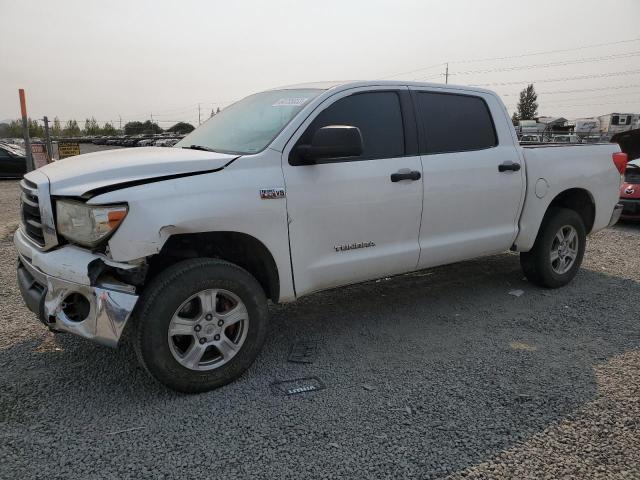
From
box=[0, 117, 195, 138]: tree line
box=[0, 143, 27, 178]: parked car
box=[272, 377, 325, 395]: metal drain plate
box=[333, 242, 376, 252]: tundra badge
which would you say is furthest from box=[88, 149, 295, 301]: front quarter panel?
box=[0, 117, 195, 138]: tree line

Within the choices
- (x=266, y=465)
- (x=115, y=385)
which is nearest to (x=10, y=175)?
(x=115, y=385)

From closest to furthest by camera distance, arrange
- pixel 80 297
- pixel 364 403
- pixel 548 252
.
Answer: pixel 80 297 → pixel 364 403 → pixel 548 252

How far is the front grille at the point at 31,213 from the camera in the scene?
3.19m

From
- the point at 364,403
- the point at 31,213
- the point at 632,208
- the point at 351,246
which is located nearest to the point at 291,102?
the point at 351,246

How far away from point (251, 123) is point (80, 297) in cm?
176

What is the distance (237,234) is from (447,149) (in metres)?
1.98

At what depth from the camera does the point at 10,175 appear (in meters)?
17.7

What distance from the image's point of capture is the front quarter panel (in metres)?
2.86

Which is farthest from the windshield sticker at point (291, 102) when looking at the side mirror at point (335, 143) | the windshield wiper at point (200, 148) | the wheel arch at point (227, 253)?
the wheel arch at point (227, 253)

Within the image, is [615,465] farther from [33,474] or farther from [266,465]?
[33,474]

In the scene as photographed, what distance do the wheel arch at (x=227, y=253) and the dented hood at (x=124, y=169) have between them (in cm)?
40

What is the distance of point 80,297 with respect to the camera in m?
2.99

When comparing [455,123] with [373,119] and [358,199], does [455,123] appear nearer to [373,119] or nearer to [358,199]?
[373,119]

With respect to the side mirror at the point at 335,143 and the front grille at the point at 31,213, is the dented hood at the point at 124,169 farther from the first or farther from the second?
the side mirror at the point at 335,143
